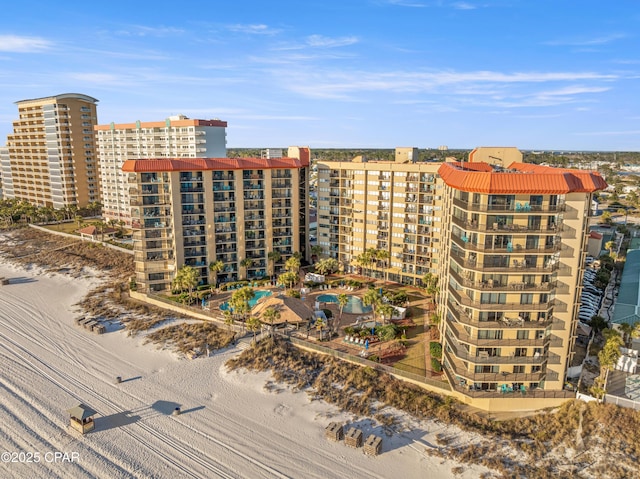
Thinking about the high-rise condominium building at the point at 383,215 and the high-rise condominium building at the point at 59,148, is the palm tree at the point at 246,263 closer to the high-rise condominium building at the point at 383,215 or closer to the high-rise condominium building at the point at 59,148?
the high-rise condominium building at the point at 383,215

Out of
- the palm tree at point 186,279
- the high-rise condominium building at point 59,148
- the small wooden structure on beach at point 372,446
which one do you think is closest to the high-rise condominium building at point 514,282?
the small wooden structure on beach at point 372,446

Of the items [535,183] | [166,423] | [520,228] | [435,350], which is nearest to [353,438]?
[166,423]

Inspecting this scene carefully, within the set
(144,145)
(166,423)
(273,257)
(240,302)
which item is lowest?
(166,423)

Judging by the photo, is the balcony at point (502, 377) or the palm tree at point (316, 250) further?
the palm tree at point (316, 250)

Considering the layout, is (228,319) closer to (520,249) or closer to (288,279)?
(288,279)

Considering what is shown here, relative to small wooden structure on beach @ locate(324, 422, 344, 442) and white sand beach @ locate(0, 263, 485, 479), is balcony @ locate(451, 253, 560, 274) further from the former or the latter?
small wooden structure on beach @ locate(324, 422, 344, 442)

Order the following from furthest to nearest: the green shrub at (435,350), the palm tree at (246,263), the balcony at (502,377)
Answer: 1. the palm tree at (246,263)
2. the green shrub at (435,350)
3. the balcony at (502,377)

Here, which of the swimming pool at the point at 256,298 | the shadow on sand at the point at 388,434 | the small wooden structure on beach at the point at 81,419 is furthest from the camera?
the swimming pool at the point at 256,298
